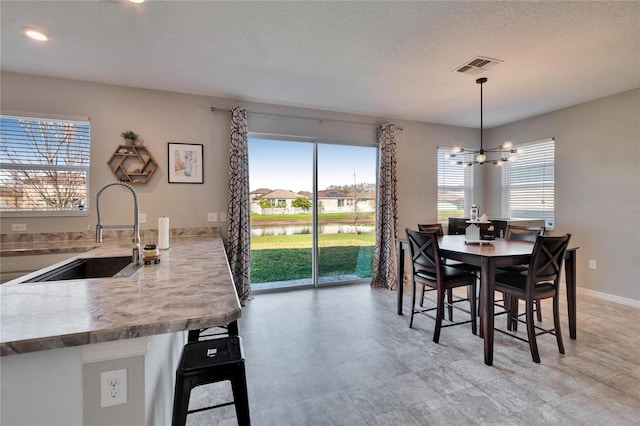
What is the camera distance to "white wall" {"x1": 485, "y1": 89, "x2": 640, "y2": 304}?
3.60 m

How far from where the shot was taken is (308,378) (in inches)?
85.8

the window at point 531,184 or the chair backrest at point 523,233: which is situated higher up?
the window at point 531,184

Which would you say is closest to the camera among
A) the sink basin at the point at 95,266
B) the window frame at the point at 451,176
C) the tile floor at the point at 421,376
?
the tile floor at the point at 421,376

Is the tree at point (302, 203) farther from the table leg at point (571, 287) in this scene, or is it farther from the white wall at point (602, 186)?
the white wall at point (602, 186)

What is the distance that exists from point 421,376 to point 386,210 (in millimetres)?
2705

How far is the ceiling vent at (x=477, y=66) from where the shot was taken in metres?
2.83

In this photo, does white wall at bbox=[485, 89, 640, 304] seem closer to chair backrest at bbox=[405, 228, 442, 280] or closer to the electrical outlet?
chair backrest at bbox=[405, 228, 442, 280]

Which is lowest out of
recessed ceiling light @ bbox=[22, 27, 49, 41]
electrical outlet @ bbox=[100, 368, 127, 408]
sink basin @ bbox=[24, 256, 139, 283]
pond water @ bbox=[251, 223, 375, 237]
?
electrical outlet @ bbox=[100, 368, 127, 408]

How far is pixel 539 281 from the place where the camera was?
→ 2.48 meters

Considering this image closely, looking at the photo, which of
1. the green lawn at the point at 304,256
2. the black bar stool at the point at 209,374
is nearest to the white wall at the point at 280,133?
the green lawn at the point at 304,256

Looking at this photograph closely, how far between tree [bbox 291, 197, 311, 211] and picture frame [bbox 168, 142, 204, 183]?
1.33 m

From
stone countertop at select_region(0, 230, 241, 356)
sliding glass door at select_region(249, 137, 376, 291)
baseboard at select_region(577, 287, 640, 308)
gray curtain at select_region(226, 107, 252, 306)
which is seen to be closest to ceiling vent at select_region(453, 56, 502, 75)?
sliding glass door at select_region(249, 137, 376, 291)

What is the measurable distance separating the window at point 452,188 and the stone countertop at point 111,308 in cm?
455

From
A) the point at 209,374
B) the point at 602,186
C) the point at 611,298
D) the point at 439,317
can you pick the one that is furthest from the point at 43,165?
the point at 611,298
